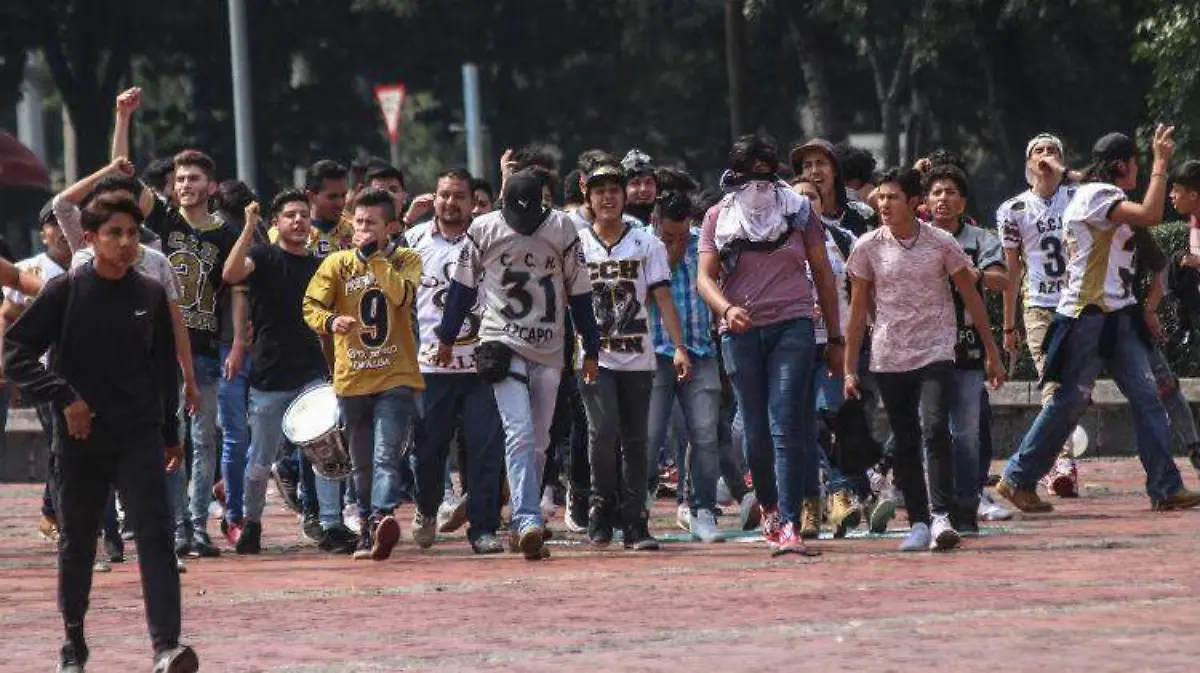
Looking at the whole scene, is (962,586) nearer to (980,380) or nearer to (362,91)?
(980,380)

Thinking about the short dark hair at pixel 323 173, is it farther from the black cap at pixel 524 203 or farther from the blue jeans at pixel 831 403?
the blue jeans at pixel 831 403

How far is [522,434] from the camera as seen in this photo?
13711 mm

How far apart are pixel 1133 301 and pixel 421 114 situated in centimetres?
2840

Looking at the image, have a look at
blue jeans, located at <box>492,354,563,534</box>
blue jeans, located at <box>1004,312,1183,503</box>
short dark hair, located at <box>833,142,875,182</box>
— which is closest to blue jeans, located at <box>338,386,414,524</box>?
blue jeans, located at <box>492,354,563,534</box>

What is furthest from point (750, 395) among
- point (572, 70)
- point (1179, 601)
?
point (572, 70)

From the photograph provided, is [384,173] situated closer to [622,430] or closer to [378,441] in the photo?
[378,441]

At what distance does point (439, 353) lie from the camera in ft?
45.1

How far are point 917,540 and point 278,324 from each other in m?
3.41

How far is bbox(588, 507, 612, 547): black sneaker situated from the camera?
1439 centimetres

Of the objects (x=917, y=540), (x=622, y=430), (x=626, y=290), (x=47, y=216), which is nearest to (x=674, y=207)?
A: (x=626, y=290)

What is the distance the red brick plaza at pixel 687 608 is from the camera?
9625 mm

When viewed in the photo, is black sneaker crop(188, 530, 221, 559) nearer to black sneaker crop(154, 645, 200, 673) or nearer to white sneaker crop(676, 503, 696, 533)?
white sneaker crop(676, 503, 696, 533)

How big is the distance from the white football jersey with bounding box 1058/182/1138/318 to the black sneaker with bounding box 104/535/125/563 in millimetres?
4794

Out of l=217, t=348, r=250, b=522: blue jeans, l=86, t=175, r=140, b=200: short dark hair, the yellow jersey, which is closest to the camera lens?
l=86, t=175, r=140, b=200: short dark hair
